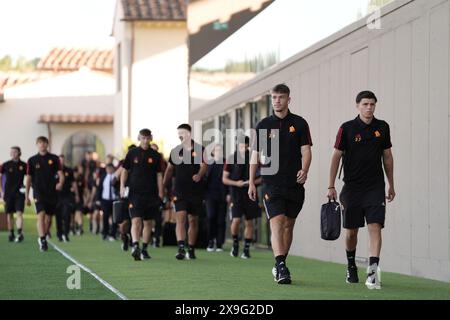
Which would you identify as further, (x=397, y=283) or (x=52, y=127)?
(x=52, y=127)

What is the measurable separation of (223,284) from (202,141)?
20.3 m

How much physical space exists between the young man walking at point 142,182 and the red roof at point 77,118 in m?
37.2

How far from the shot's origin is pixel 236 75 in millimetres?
27609

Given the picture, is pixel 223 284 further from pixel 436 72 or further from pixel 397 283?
pixel 436 72

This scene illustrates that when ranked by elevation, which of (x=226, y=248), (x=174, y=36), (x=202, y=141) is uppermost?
(x=174, y=36)

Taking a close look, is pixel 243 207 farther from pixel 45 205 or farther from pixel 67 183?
pixel 67 183

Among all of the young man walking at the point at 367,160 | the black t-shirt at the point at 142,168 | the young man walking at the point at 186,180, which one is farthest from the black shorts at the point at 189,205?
the young man walking at the point at 367,160

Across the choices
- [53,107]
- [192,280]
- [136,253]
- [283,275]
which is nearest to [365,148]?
[283,275]

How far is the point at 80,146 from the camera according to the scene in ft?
184

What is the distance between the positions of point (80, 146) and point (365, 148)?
44049 mm

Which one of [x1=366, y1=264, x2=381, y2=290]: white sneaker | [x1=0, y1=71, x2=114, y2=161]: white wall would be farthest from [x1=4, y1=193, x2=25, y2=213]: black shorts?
[x1=0, y1=71, x2=114, y2=161]: white wall
